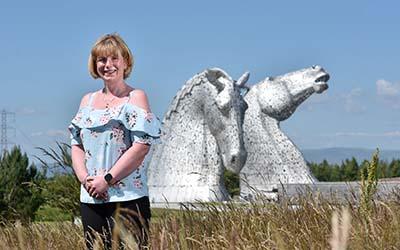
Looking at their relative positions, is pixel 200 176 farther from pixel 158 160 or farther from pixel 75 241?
pixel 75 241

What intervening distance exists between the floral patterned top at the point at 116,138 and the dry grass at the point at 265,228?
251 mm

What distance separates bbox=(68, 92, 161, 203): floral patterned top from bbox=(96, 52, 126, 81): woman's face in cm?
15

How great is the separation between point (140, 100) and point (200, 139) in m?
14.9

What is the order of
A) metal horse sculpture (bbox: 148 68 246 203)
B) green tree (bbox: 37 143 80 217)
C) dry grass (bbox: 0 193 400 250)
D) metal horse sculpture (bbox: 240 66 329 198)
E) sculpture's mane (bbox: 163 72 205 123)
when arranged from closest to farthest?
1. dry grass (bbox: 0 193 400 250)
2. green tree (bbox: 37 143 80 217)
3. metal horse sculpture (bbox: 148 68 246 203)
4. metal horse sculpture (bbox: 240 66 329 198)
5. sculpture's mane (bbox: 163 72 205 123)

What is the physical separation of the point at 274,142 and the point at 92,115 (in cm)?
1511

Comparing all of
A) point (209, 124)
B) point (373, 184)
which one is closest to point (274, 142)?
point (209, 124)

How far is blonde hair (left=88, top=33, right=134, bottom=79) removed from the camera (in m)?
3.68

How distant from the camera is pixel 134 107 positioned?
371cm

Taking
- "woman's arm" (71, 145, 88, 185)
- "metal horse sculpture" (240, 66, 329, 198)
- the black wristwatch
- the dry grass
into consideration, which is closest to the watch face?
the black wristwatch

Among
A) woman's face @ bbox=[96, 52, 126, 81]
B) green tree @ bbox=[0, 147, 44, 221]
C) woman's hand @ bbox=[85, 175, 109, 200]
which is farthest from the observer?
green tree @ bbox=[0, 147, 44, 221]

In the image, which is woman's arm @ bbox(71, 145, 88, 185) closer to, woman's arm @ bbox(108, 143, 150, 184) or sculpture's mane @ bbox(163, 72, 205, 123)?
woman's arm @ bbox(108, 143, 150, 184)

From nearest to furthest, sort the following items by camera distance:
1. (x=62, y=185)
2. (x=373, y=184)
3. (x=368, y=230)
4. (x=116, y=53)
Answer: (x=368, y=230) → (x=373, y=184) → (x=116, y=53) → (x=62, y=185)

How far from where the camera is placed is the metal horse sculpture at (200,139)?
59.6 ft

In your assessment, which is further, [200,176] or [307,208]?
[200,176]
